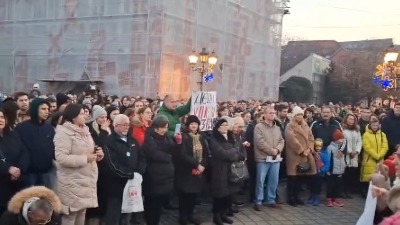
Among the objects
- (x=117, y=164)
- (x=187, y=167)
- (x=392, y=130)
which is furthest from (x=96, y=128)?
(x=392, y=130)

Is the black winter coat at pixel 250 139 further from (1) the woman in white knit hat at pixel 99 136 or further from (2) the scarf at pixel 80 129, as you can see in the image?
(2) the scarf at pixel 80 129

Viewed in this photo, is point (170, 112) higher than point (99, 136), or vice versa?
point (170, 112)

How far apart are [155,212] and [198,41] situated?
18.7 metres

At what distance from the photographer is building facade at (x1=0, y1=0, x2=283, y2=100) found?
2234 cm

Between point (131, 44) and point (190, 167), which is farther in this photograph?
point (131, 44)

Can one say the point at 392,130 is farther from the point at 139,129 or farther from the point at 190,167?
the point at 139,129

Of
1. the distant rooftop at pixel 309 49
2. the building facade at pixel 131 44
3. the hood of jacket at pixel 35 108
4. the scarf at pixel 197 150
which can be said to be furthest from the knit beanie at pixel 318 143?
the distant rooftop at pixel 309 49

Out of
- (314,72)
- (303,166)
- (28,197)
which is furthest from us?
(314,72)

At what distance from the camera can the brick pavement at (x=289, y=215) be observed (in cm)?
796

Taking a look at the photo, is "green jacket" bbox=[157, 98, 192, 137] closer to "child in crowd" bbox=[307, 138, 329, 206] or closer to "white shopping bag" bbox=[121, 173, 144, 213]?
"white shopping bag" bbox=[121, 173, 144, 213]

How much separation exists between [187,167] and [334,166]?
363 centimetres

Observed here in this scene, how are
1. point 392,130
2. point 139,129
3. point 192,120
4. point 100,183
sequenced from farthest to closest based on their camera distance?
point 392,130 < point 139,129 < point 192,120 < point 100,183

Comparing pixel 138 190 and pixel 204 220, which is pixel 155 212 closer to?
pixel 138 190

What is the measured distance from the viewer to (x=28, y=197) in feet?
13.0
